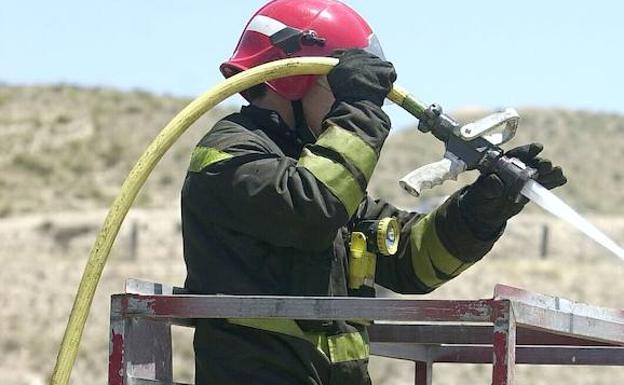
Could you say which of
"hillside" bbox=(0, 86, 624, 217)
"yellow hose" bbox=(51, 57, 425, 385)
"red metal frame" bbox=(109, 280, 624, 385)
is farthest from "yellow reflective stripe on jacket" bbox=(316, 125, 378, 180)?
"hillside" bbox=(0, 86, 624, 217)

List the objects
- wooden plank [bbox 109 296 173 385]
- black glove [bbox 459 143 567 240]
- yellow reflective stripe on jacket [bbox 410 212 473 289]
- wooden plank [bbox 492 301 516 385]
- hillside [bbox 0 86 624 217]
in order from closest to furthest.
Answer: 1. wooden plank [bbox 492 301 516 385]
2. wooden plank [bbox 109 296 173 385]
3. black glove [bbox 459 143 567 240]
4. yellow reflective stripe on jacket [bbox 410 212 473 289]
5. hillside [bbox 0 86 624 217]

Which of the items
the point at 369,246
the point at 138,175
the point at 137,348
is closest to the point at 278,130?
the point at 369,246

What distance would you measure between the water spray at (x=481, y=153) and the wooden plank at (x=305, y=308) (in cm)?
68

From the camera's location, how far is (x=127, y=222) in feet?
112

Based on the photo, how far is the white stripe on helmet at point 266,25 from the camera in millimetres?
4258

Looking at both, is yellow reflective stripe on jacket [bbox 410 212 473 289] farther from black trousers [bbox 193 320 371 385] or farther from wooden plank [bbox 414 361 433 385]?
black trousers [bbox 193 320 371 385]

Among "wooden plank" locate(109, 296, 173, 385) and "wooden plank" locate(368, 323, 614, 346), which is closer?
"wooden plank" locate(109, 296, 173, 385)

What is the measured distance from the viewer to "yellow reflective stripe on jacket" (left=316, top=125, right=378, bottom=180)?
3826 mm

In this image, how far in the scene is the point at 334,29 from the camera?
4.22 meters

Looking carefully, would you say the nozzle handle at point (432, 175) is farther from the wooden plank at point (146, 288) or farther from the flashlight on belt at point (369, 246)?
the wooden plank at point (146, 288)

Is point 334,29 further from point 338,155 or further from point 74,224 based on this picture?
point 74,224

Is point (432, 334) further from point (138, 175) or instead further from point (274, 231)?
point (138, 175)

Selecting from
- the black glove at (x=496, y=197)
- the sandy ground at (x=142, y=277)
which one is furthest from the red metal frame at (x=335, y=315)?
the sandy ground at (x=142, y=277)

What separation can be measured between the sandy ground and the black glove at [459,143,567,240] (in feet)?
59.3
